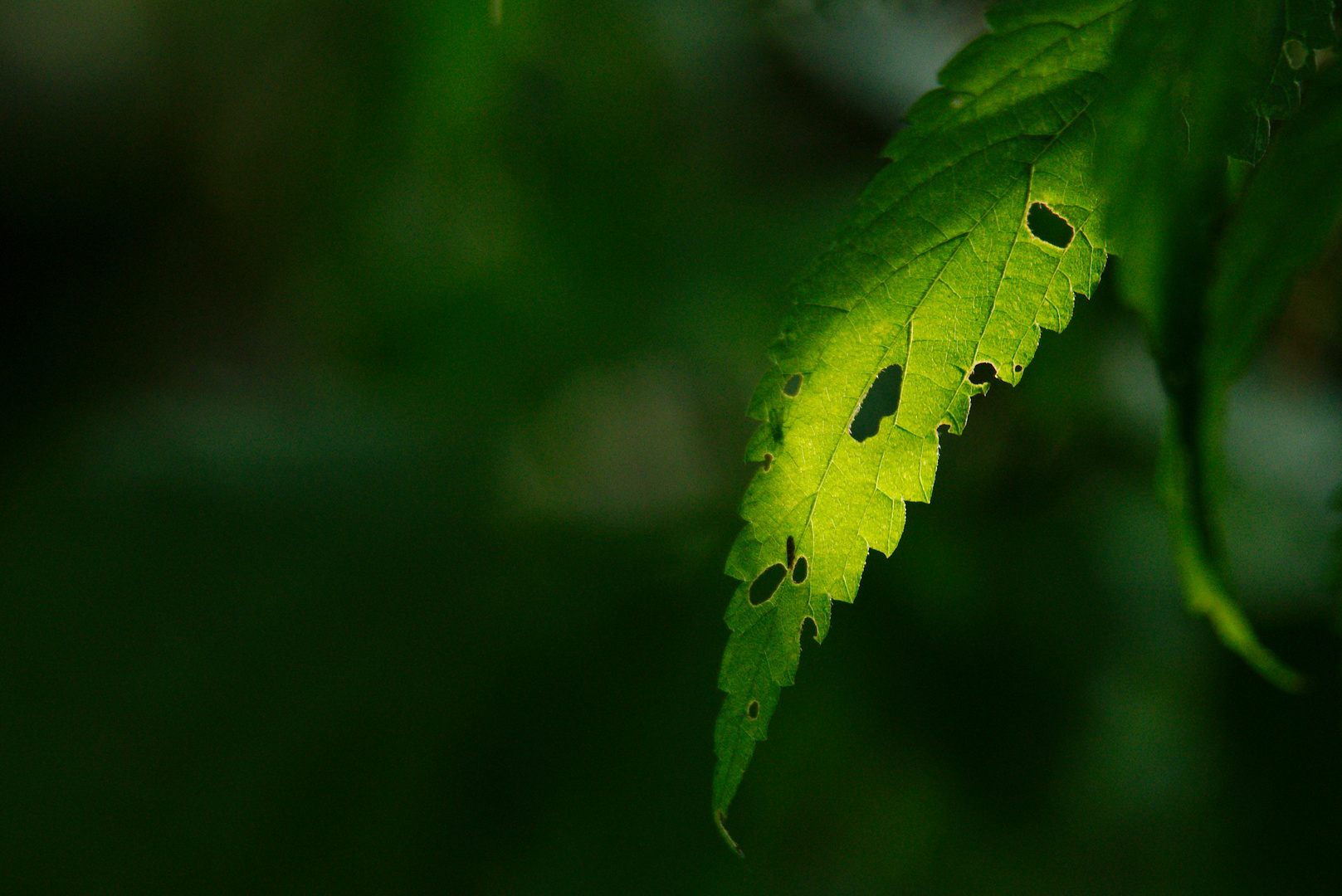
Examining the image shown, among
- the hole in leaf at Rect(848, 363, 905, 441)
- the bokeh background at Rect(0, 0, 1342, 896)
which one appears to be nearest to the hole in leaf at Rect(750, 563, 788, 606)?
the hole in leaf at Rect(848, 363, 905, 441)

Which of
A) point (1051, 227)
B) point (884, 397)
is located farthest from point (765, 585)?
point (1051, 227)

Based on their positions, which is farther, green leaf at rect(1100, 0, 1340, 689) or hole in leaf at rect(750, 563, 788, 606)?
hole in leaf at rect(750, 563, 788, 606)

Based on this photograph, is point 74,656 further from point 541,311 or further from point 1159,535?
point 1159,535

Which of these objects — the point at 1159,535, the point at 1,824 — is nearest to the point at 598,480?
the point at 1159,535

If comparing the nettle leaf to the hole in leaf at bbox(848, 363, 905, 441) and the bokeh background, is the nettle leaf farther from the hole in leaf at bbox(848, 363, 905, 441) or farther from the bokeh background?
the bokeh background

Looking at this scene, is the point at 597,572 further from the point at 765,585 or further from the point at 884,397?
the point at 884,397

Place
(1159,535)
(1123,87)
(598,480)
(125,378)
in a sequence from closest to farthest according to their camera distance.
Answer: (1123,87)
(1159,535)
(598,480)
(125,378)
